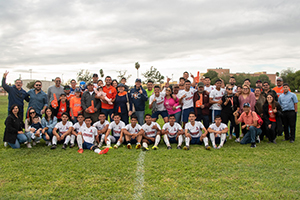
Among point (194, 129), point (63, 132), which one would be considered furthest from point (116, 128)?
point (194, 129)

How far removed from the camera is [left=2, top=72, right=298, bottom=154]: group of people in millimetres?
6695

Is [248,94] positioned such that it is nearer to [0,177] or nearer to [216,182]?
[216,182]

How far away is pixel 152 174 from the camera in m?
4.45

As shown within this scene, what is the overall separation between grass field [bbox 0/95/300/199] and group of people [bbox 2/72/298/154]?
0.60 m

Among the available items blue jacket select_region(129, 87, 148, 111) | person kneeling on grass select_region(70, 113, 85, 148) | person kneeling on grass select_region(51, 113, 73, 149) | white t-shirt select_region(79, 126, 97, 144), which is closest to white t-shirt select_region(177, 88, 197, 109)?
blue jacket select_region(129, 87, 148, 111)

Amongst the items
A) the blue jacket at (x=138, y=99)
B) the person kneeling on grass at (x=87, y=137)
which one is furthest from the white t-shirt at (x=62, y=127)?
the blue jacket at (x=138, y=99)

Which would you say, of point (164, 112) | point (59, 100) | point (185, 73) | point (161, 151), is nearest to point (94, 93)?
point (59, 100)

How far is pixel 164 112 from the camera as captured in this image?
759 cm

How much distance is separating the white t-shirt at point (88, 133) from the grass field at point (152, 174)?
51 cm

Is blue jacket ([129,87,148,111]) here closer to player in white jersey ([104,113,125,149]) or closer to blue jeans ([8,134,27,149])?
player in white jersey ([104,113,125,149])

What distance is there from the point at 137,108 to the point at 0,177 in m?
4.25

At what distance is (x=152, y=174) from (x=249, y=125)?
12.9 feet

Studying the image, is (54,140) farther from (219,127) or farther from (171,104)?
(219,127)

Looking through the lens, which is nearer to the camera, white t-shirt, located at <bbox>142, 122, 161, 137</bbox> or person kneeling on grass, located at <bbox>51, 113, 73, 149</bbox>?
person kneeling on grass, located at <bbox>51, 113, 73, 149</bbox>
